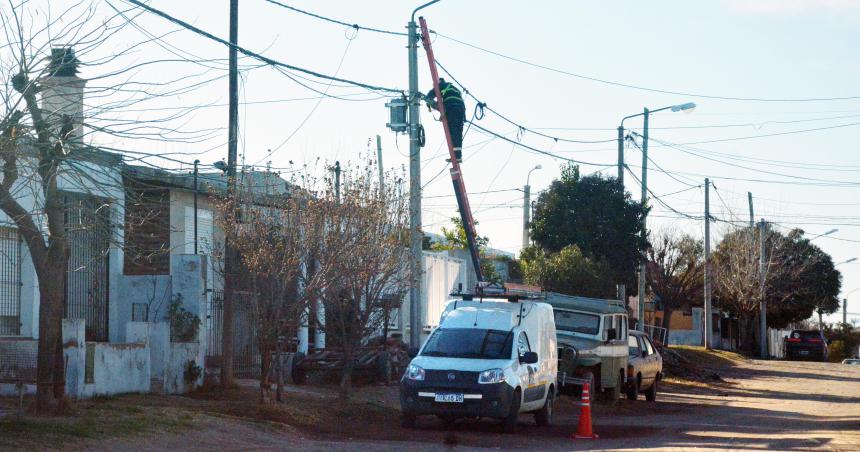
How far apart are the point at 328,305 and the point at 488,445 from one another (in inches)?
212

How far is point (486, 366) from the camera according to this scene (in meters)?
17.7

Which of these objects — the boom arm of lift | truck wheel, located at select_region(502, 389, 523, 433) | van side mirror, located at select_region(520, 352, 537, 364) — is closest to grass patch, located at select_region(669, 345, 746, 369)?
the boom arm of lift

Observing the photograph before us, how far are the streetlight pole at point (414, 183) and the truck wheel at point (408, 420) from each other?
372 cm

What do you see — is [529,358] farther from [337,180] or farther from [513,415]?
[337,180]

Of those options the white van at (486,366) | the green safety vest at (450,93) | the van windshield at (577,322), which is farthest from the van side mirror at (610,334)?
the green safety vest at (450,93)

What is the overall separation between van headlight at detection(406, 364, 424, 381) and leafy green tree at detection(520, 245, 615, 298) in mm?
17037

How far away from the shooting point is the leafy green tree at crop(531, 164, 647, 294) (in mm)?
38125

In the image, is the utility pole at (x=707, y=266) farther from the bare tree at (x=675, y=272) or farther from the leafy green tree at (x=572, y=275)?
the leafy green tree at (x=572, y=275)

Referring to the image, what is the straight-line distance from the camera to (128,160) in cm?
1260

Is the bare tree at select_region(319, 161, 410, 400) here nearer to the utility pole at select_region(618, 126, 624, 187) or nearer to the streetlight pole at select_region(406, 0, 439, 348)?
the streetlight pole at select_region(406, 0, 439, 348)

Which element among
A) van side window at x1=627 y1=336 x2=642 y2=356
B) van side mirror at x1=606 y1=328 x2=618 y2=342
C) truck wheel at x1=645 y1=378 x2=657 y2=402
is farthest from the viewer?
truck wheel at x1=645 y1=378 x2=657 y2=402

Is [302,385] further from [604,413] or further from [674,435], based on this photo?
[674,435]

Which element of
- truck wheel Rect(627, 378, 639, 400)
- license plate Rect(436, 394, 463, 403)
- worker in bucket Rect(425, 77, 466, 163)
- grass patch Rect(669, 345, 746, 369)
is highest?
worker in bucket Rect(425, 77, 466, 163)

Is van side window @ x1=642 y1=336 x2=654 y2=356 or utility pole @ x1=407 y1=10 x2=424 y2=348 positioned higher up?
utility pole @ x1=407 y1=10 x2=424 y2=348
